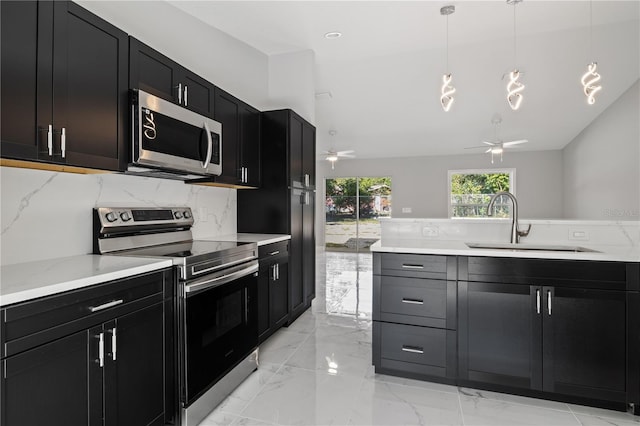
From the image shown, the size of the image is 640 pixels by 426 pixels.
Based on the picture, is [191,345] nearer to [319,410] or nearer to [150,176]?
[319,410]

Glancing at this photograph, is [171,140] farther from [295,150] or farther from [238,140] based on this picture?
[295,150]

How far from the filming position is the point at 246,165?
3.12 metres

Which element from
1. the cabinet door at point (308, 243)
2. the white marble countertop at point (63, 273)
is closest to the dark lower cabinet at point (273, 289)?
the cabinet door at point (308, 243)

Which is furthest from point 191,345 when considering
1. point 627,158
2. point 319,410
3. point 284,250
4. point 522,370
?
point 627,158

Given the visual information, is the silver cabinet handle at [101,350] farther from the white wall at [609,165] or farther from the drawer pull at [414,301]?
the white wall at [609,165]

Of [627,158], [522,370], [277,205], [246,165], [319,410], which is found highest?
[627,158]

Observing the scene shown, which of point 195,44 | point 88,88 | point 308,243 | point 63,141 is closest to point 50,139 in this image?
point 63,141

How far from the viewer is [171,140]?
6.90 ft

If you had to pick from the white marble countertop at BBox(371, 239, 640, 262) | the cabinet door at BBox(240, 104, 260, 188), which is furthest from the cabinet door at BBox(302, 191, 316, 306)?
the white marble countertop at BBox(371, 239, 640, 262)

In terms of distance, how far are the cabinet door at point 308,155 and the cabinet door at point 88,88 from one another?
206 cm

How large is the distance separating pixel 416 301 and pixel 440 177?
6.81 m

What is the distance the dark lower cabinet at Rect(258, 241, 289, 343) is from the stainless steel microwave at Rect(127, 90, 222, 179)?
2.84 ft

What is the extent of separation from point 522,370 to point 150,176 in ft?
9.11

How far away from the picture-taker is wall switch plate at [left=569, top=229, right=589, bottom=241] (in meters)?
2.48
